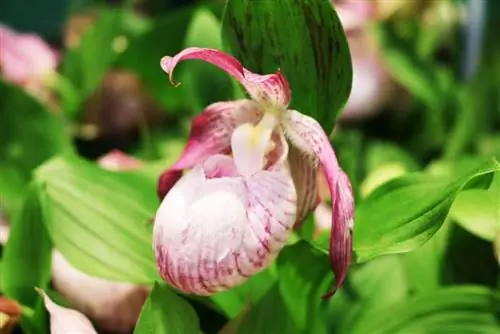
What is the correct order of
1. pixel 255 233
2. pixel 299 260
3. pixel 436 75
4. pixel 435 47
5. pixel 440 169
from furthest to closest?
1. pixel 435 47
2. pixel 436 75
3. pixel 440 169
4. pixel 299 260
5. pixel 255 233

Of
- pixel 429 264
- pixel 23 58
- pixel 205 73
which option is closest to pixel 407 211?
pixel 429 264

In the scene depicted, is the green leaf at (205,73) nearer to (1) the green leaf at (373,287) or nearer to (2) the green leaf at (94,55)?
(1) the green leaf at (373,287)

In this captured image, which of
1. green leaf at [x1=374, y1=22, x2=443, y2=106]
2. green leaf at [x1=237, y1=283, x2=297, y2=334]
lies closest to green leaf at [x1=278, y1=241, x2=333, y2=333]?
green leaf at [x1=237, y1=283, x2=297, y2=334]

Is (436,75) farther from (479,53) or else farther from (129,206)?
(129,206)

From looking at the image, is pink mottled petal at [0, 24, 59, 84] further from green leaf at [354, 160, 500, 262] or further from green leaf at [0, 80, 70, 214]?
green leaf at [354, 160, 500, 262]

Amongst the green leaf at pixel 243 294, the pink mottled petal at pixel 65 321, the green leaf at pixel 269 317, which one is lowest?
the green leaf at pixel 243 294

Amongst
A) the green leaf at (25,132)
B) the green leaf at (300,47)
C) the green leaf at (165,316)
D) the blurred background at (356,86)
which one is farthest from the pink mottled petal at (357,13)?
the green leaf at (165,316)

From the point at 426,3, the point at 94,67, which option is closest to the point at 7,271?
the point at 94,67
